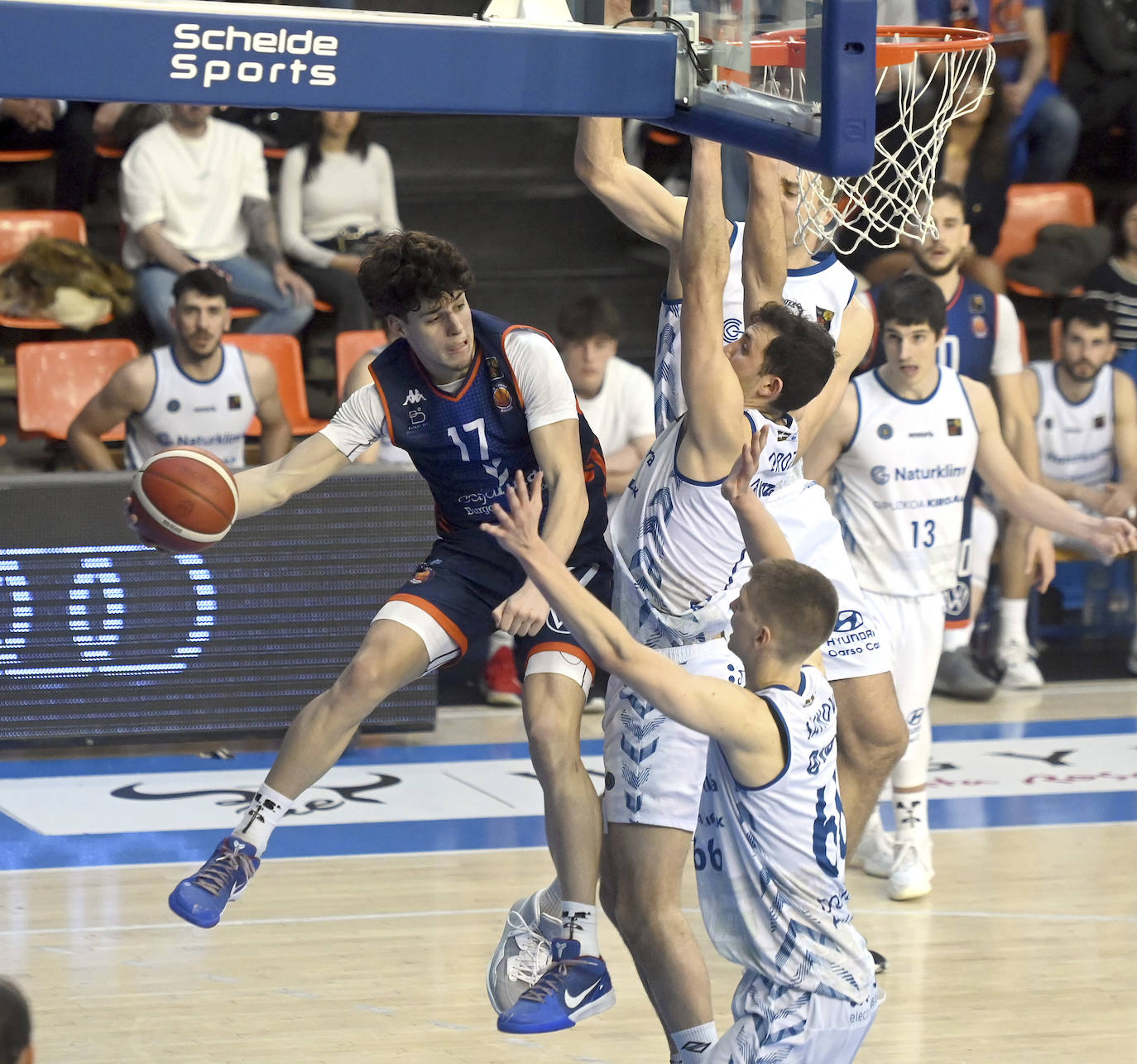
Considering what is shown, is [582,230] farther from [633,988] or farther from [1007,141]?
[633,988]

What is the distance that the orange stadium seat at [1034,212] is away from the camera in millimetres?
10688

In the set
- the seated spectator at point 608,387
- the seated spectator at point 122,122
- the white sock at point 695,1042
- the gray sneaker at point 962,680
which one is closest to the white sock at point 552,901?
the white sock at point 695,1042

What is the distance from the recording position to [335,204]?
961 cm

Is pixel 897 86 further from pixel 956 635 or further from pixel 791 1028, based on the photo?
pixel 956 635

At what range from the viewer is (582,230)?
11047 mm

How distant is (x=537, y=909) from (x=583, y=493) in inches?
44.3

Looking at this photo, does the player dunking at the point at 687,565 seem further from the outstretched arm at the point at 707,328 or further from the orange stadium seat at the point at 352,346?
the orange stadium seat at the point at 352,346

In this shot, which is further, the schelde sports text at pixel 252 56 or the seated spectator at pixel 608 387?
the seated spectator at pixel 608 387

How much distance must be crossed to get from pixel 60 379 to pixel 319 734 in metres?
4.84

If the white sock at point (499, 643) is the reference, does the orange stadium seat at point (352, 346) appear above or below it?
above

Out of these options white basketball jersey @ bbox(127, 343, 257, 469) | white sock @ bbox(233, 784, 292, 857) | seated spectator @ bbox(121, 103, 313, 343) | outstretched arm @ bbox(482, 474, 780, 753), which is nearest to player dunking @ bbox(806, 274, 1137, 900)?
white sock @ bbox(233, 784, 292, 857)

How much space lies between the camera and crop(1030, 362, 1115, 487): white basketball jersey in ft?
30.6

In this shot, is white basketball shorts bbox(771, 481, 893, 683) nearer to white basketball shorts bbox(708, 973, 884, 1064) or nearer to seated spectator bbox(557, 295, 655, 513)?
white basketball shorts bbox(708, 973, 884, 1064)

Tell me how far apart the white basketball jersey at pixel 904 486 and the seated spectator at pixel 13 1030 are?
4230 millimetres
